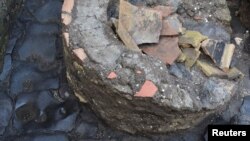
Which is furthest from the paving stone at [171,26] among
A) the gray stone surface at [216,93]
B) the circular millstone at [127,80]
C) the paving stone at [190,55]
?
the gray stone surface at [216,93]

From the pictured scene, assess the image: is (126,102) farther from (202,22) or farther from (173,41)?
(202,22)

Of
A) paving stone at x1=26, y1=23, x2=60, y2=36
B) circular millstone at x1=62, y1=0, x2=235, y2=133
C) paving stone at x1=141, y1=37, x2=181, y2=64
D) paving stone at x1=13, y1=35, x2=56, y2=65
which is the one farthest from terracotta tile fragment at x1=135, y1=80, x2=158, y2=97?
paving stone at x1=26, y1=23, x2=60, y2=36

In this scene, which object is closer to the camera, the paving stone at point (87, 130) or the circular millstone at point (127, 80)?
the circular millstone at point (127, 80)

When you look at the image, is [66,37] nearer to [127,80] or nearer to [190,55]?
[127,80]

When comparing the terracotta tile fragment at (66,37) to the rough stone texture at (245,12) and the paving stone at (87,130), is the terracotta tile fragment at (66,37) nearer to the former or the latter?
the paving stone at (87,130)

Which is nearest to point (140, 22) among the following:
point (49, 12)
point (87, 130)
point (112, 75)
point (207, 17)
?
point (112, 75)

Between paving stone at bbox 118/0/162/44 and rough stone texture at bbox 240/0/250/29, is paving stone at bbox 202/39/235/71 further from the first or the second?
rough stone texture at bbox 240/0/250/29
